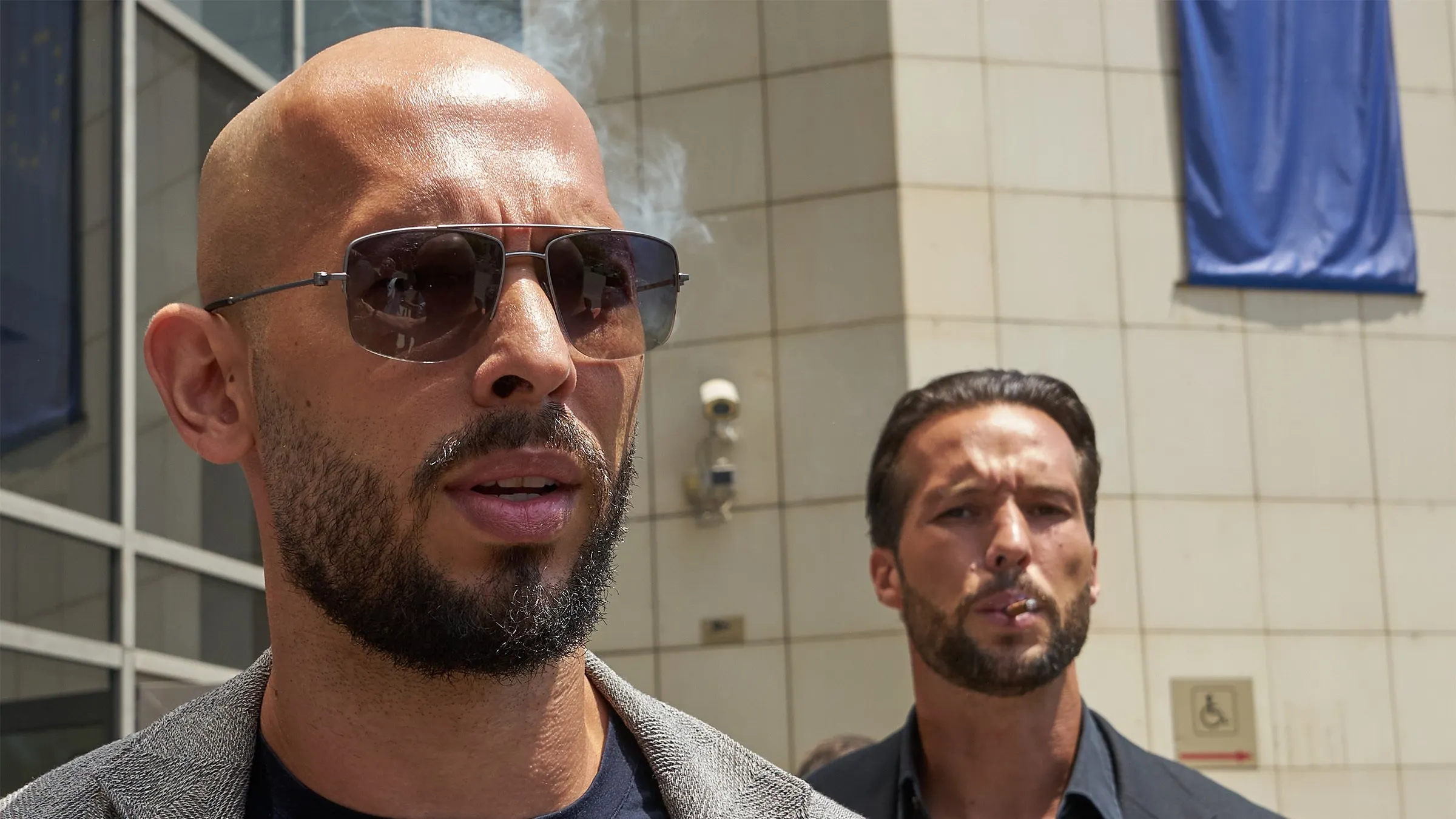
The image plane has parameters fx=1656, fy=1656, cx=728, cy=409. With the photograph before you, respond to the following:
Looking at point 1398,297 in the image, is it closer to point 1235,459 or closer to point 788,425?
point 1235,459

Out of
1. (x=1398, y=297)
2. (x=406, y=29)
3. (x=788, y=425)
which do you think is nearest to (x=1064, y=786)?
(x=406, y=29)

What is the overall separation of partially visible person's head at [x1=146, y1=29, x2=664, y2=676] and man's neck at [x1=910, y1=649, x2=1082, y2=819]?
5.20ft

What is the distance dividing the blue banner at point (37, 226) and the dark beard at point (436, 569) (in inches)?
193

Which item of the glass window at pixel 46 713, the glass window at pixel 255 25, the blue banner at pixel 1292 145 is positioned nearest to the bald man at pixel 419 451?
the glass window at pixel 46 713

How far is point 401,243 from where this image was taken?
5.28ft

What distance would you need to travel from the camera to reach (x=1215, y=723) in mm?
10375

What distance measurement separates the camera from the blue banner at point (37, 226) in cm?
605

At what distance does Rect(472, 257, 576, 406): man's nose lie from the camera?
154cm

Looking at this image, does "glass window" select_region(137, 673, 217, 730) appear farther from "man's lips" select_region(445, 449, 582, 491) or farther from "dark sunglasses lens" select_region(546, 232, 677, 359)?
"man's lips" select_region(445, 449, 582, 491)

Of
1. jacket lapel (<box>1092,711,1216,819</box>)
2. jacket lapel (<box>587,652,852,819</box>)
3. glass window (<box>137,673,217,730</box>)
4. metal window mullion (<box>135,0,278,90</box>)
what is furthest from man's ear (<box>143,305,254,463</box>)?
metal window mullion (<box>135,0,278,90</box>)

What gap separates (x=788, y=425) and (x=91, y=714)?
16.8 ft

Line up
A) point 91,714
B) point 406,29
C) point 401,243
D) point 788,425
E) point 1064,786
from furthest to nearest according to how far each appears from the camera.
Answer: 1. point 788,425
2. point 91,714
3. point 1064,786
4. point 406,29
5. point 401,243

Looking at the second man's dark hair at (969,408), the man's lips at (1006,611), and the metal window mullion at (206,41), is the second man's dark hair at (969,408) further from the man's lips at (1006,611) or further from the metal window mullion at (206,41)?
the metal window mullion at (206,41)

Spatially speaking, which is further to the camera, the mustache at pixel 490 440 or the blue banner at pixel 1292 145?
the blue banner at pixel 1292 145
